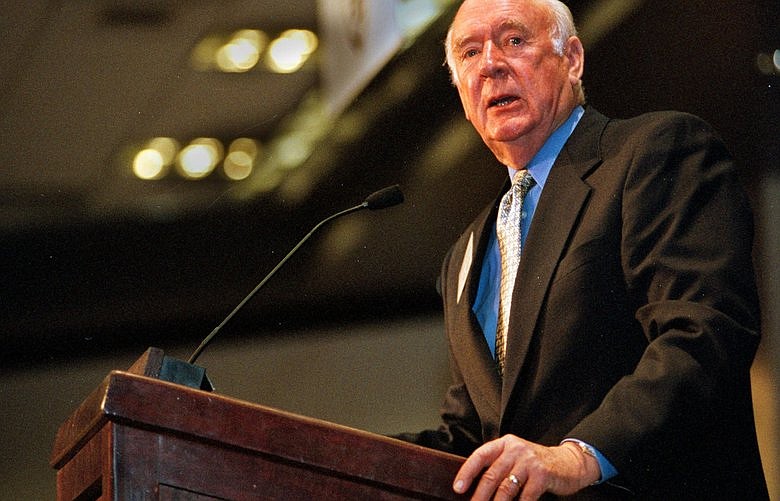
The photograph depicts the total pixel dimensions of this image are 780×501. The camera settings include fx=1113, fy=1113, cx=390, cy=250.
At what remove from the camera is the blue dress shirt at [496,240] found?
1.68 metres

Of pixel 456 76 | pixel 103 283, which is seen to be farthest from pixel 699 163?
pixel 103 283

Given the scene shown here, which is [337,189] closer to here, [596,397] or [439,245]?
[439,245]

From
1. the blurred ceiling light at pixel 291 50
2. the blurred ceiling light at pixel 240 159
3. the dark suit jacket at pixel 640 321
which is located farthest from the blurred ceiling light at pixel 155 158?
the dark suit jacket at pixel 640 321

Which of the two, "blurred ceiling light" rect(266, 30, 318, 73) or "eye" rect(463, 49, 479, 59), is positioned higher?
"blurred ceiling light" rect(266, 30, 318, 73)

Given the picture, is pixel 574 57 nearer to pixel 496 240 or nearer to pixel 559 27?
pixel 559 27

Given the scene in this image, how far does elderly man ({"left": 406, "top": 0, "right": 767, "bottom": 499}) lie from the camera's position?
1.20 meters

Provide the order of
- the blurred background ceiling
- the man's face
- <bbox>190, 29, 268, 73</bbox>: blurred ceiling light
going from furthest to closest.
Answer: <bbox>190, 29, 268, 73</bbox>: blurred ceiling light
the blurred background ceiling
the man's face

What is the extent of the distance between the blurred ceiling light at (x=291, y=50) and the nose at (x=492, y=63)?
1.97 metres

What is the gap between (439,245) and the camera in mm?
4094

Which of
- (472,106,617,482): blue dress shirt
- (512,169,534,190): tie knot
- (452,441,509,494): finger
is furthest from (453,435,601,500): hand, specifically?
(512,169,534,190): tie knot

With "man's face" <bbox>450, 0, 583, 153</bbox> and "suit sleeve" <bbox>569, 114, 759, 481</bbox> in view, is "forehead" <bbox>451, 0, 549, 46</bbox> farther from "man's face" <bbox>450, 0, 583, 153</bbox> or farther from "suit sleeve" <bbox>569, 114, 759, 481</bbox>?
"suit sleeve" <bbox>569, 114, 759, 481</bbox>

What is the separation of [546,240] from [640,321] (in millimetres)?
181

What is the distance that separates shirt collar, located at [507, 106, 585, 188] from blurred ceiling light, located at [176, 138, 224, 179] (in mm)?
2406

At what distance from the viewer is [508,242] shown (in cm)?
166
